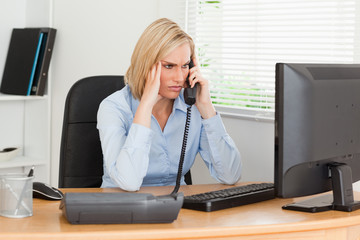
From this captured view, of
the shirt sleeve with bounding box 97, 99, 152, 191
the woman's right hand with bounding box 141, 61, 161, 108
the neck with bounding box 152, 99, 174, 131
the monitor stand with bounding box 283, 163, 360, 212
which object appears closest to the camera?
the monitor stand with bounding box 283, 163, 360, 212

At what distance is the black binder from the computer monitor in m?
2.12

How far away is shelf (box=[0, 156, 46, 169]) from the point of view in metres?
3.48

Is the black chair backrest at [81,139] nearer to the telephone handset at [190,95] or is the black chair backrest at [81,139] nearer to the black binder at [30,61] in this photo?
the telephone handset at [190,95]

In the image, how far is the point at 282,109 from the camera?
5.50 feet

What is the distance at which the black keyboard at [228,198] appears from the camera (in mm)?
1777

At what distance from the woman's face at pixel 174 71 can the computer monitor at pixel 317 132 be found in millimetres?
576

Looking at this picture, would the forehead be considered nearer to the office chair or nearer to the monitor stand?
the office chair

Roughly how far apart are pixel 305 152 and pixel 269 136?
872mm

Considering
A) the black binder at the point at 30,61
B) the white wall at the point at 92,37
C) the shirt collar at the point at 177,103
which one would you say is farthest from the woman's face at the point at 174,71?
the black binder at the point at 30,61

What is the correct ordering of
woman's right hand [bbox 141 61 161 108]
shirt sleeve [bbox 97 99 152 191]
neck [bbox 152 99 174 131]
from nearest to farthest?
shirt sleeve [bbox 97 99 152 191]
woman's right hand [bbox 141 61 161 108]
neck [bbox 152 99 174 131]

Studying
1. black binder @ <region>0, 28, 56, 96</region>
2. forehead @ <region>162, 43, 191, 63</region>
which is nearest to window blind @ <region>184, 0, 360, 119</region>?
forehead @ <region>162, 43, 191, 63</region>

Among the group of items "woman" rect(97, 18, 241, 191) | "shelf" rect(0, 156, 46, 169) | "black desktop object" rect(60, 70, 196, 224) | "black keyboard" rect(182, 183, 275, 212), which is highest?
"woman" rect(97, 18, 241, 191)

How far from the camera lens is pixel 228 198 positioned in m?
1.83

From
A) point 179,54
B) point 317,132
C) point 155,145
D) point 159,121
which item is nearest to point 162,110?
point 159,121
